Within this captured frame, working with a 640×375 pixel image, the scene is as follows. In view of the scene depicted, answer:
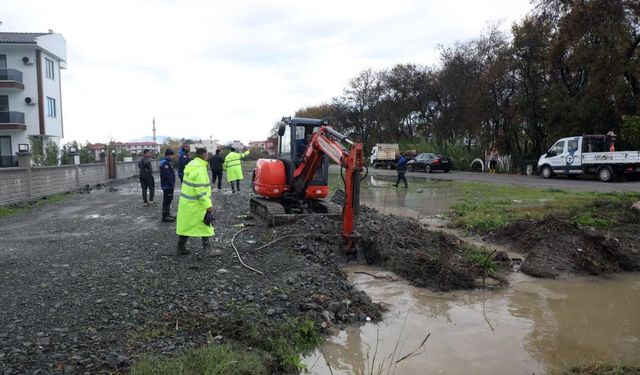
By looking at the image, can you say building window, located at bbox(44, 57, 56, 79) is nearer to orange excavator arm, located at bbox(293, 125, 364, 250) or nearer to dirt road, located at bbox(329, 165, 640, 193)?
dirt road, located at bbox(329, 165, 640, 193)

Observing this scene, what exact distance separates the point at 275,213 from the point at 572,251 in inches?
218

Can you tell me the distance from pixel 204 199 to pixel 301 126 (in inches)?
155

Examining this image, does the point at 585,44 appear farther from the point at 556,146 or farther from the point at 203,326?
the point at 203,326

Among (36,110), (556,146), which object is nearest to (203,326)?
(556,146)

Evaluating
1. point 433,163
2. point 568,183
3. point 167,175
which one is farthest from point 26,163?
point 433,163

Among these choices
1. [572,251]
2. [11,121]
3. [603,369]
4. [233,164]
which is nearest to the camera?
[603,369]

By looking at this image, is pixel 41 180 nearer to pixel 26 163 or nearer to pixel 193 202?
pixel 26 163

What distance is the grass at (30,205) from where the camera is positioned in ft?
45.5

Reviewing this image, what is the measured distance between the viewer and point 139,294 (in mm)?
5730

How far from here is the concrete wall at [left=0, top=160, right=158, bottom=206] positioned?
14.9m

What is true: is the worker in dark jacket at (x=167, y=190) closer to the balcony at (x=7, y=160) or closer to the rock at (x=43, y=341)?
the rock at (x=43, y=341)

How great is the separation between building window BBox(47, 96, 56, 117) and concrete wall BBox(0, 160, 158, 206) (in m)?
19.7

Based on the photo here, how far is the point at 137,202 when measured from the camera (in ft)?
54.5

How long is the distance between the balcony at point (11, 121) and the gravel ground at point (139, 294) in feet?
110
